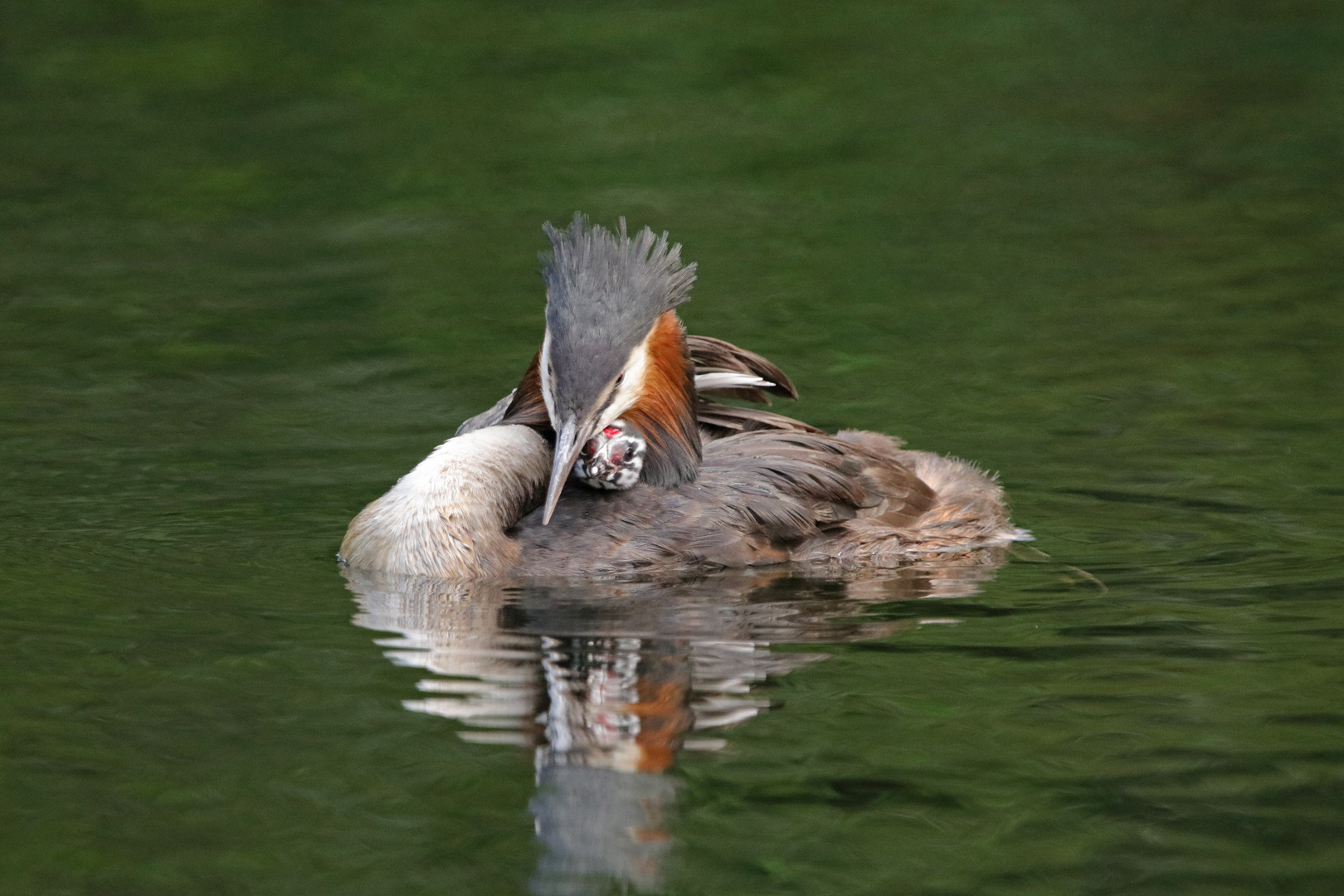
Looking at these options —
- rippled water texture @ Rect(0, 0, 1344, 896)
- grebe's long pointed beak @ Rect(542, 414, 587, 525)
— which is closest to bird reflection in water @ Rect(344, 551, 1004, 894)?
rippled water texture @ Rect(0, 0, 1344, 896)

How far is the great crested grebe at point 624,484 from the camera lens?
7.62 meters

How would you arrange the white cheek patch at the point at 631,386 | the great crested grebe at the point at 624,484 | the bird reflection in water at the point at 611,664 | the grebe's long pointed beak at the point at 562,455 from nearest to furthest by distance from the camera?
the bird reflection in water at the point at 611,664
the grebe's long pointed beak at the point at 562,455
the great crested grebe at the point at 624,484
the white cheek patch at the point at 631,386

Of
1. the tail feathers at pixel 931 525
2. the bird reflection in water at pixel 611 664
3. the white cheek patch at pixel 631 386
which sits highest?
the white cheek patch at pixel 631 386

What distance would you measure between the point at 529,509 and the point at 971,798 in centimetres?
295

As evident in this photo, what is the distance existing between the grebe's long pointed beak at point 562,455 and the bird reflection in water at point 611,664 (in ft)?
1.09

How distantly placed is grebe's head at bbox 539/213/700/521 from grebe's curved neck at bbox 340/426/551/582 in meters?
0.25

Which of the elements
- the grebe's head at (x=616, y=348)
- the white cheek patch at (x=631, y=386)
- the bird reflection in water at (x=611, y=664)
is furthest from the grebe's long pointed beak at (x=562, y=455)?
the bird reflection in water at (x=611, y=664)

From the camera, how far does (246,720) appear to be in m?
6.18

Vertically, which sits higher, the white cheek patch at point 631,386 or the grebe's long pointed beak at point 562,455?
the white cheek patch at point 631,386

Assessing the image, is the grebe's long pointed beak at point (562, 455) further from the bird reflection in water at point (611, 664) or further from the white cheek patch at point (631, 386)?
the bird reflection in water at point (611, 664)

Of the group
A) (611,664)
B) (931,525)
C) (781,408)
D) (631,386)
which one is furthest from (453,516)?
(781,408)

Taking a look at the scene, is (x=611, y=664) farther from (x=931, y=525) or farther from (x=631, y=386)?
(x=931, y=525)

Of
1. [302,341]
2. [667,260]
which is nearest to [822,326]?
[302,341]

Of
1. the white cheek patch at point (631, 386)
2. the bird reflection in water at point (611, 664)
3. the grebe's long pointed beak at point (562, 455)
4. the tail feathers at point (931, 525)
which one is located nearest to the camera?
the bird reflection in water at point (611, 664)
